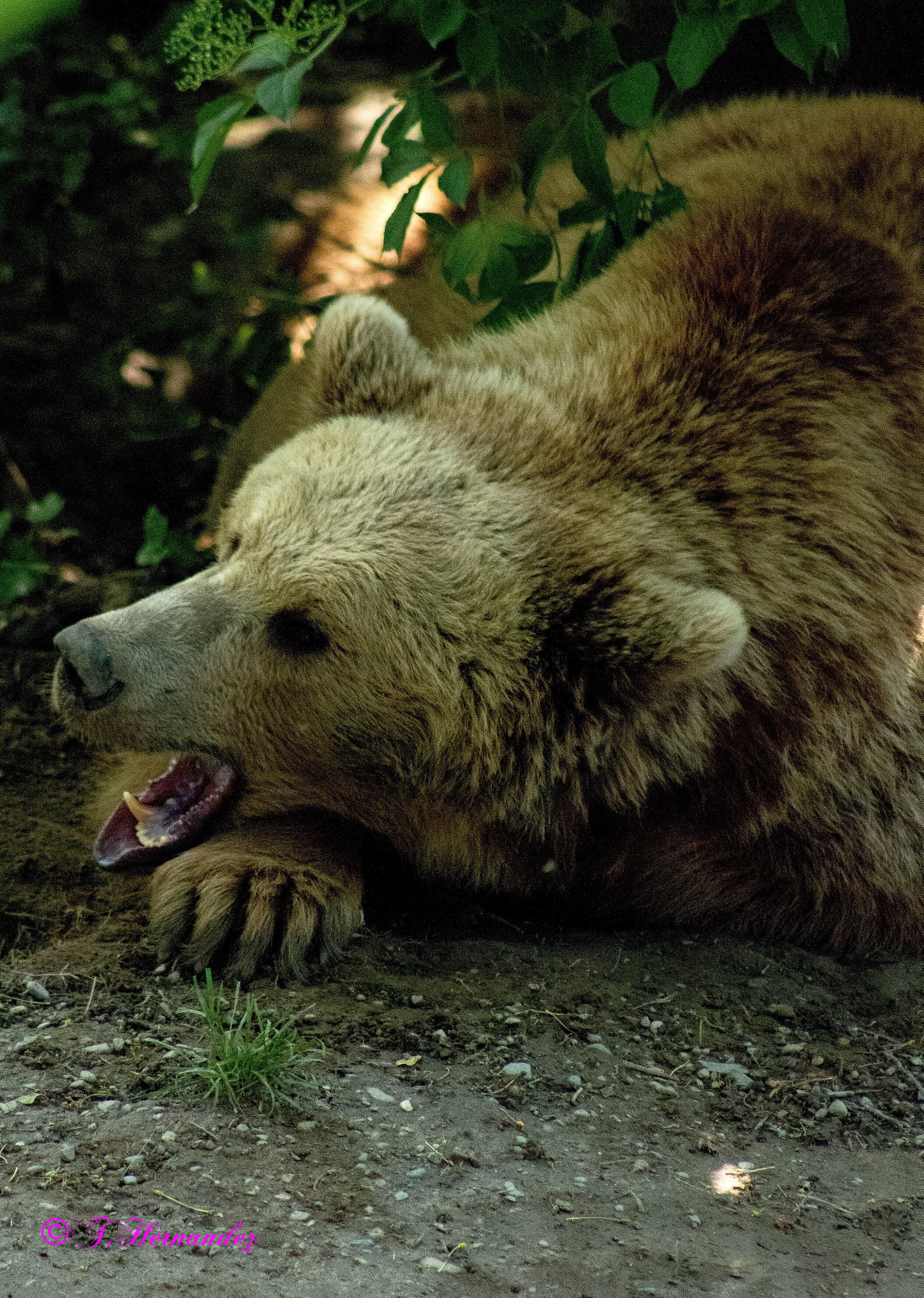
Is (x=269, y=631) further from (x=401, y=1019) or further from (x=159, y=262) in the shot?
(x=159, y=262)

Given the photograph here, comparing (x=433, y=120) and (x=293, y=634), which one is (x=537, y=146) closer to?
(x=433, y=120)

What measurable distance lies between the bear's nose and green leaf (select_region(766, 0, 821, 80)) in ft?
7.15

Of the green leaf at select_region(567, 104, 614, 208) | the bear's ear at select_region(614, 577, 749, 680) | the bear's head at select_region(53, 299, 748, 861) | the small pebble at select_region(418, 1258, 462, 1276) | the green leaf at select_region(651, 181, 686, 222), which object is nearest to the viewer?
the small pebble at select_region(418, 1258, 462, 1276)

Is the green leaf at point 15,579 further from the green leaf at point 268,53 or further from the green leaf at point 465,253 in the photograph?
the green leaf at point 268,53

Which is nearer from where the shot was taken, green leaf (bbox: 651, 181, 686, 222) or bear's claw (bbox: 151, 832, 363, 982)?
bear's claw (bbox: 151, 832, 363, 982)

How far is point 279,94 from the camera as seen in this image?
9.24ft

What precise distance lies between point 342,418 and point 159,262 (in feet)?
10.8

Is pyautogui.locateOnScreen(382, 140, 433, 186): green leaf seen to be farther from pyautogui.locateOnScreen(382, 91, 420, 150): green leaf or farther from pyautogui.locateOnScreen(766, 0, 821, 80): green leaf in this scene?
pyautogui.locateOnScreen(766, 0, 821, 80): green leaf

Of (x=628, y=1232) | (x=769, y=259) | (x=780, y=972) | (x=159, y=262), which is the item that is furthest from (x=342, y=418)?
(x=159, y=262)

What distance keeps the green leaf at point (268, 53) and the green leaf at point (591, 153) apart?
2.54 feet

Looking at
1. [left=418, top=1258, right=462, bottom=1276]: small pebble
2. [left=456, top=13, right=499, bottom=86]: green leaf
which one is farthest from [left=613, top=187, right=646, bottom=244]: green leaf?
[left=418, top=1258, right=462, bottom=1276]: small pebble

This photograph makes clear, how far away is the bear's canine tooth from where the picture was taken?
3.12 m

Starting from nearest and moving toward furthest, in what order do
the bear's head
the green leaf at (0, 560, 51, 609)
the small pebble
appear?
1. the small pebble
2. the bear's head
3. the green leaf at (0, 560, 51, 609)

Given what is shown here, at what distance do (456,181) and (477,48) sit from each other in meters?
0.32
